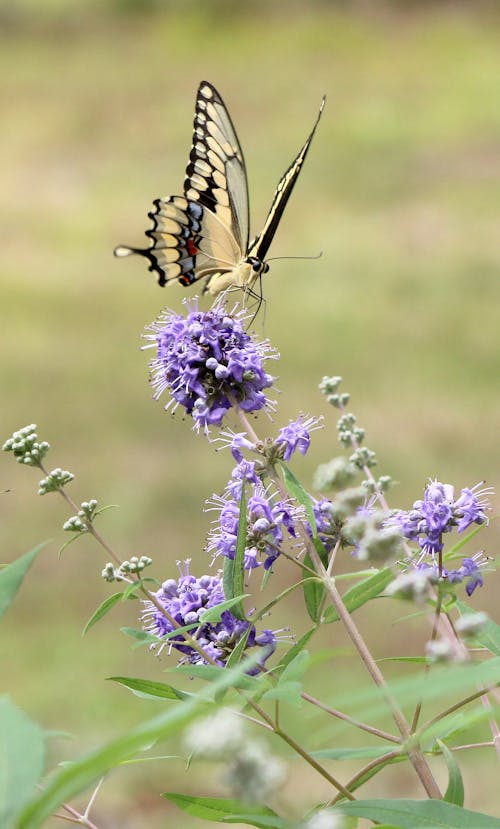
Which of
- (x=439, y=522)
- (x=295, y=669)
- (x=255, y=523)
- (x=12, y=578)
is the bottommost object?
(x=12, y=578)

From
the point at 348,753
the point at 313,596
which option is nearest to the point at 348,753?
the point at 348,753

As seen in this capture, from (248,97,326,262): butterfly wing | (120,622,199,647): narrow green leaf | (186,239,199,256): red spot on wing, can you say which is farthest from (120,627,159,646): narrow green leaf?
(186,239,199,256): red spot on wing

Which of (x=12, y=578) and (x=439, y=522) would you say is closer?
(x=12, y=578)

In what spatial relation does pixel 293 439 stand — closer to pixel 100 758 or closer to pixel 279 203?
pixel 100 758

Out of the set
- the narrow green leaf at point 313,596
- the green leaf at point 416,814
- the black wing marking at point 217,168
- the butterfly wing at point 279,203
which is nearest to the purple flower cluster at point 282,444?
the narrow green leaf at point 313,596

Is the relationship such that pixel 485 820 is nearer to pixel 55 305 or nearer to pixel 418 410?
pixel 418 410

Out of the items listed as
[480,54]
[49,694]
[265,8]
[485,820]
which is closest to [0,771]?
[485,820]

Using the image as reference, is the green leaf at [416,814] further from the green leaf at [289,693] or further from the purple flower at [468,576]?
the purple flower at [468,576]
